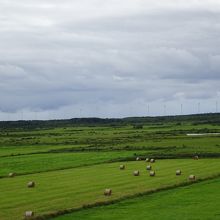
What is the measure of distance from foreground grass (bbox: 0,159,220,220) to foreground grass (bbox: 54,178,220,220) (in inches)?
54.4

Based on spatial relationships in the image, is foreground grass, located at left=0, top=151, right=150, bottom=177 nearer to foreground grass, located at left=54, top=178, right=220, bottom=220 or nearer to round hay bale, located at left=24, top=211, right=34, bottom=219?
foreground grass, located at left=54, top=178, right=220, bottom=220

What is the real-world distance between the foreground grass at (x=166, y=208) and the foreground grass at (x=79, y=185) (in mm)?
1381

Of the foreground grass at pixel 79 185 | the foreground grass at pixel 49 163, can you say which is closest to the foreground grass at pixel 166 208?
the foreground grass at pixel 79 185

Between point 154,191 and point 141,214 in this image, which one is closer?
point 141,214

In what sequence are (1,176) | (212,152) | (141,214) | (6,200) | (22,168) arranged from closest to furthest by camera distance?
1. (141,214)
2. (6,200)
3. (1,176)
4. (22,168)
5. (212,152)

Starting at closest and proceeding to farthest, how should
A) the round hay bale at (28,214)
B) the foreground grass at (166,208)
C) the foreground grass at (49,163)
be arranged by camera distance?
the round hay bale at (28,214)
the foreground grass at (166,208)
the foreground grass at (49,163)

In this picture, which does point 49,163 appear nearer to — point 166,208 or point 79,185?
point 79,185

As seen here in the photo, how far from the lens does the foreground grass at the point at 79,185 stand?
1166 inches

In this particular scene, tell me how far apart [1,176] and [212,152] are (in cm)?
3180

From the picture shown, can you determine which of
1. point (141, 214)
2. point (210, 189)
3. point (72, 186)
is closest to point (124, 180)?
point (72, 186)

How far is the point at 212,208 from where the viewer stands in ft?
92.8

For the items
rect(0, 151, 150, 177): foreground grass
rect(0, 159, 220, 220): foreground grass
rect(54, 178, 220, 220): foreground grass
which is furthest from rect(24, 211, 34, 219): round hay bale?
rect(0, 151, 150, 177): foreground grass

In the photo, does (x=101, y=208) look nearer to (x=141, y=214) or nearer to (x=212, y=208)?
(x=141, y=214)

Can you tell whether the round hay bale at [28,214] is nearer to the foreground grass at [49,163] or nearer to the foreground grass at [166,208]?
the foreground grass at [166,208]
